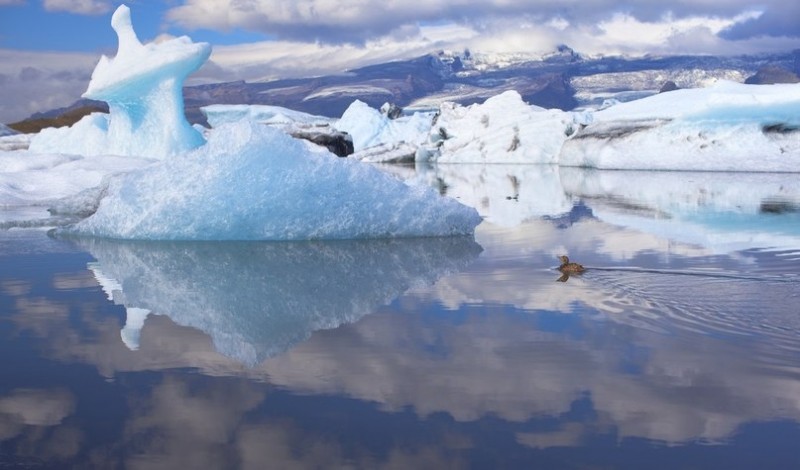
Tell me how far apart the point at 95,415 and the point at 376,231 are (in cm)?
515

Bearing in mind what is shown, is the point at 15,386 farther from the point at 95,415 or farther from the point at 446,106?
the point at 446,106

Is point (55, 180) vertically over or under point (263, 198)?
under

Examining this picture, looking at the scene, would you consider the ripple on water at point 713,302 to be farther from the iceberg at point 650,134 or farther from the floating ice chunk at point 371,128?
the floating ice chunk at point 371,128

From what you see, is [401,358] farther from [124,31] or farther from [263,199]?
[124,31]

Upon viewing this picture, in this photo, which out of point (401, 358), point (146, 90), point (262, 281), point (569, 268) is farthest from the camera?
point (146, 90)

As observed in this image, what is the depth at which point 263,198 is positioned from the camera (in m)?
7.80

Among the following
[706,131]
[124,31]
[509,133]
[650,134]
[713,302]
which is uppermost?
[124,31]

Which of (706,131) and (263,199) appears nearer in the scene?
(263,199)

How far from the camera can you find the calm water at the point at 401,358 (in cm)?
277

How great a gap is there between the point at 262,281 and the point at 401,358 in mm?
2335

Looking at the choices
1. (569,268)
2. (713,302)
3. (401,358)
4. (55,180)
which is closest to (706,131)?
(55,180)

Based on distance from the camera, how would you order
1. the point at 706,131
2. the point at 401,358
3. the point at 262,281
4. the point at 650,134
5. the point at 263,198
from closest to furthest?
the point at 401,358 < the point at 262,281 < the point at 263,198 < the point at 706,131 < the point at 650,134

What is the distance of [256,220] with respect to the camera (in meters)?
7.98

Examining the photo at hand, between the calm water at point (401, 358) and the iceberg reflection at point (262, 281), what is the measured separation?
0.09ft
